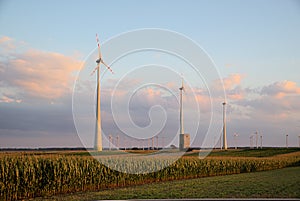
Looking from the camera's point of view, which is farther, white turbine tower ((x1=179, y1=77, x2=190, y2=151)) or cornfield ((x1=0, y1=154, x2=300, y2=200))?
white turbine tower ((x1=179, y1=77, x2=190, y2=151))

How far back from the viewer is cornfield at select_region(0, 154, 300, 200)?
22688 millimetres

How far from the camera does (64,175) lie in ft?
84.6

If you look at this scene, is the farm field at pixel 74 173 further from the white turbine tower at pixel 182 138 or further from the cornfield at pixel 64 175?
the white turbine tower at pixel 182 138

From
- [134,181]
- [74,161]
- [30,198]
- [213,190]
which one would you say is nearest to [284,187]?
[213,190]

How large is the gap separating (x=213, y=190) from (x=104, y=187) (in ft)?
25.4

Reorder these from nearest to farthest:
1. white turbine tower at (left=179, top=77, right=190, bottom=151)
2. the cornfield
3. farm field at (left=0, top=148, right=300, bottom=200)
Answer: the cornfield → farm field at (left=0, top=148, right=300, bottom=200) → white turbine tower at (left=179, top=77, right=190, bottom=151)

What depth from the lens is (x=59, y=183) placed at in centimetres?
2522

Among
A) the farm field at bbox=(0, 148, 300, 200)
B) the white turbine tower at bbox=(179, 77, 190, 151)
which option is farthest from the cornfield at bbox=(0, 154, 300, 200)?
the white turbine tower at bbox=(179, 77, 190, 151)

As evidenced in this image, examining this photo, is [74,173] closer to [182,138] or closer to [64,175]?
[64,175]

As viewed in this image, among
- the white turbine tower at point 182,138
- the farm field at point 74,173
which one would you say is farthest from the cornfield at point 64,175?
the white turbine tower at point 182,138

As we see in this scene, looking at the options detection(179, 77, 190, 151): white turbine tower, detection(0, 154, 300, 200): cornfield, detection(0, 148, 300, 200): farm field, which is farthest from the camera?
detection(179, 77, 190, 151): white turbine tower

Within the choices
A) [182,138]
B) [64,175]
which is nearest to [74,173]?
[64,175]

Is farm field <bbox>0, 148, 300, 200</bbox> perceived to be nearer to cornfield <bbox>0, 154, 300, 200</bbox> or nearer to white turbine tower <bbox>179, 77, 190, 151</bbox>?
cornfield <bbox>0, 154, 300, 200</bbox>

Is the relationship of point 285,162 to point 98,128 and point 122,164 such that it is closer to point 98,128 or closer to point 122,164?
point 98,128
